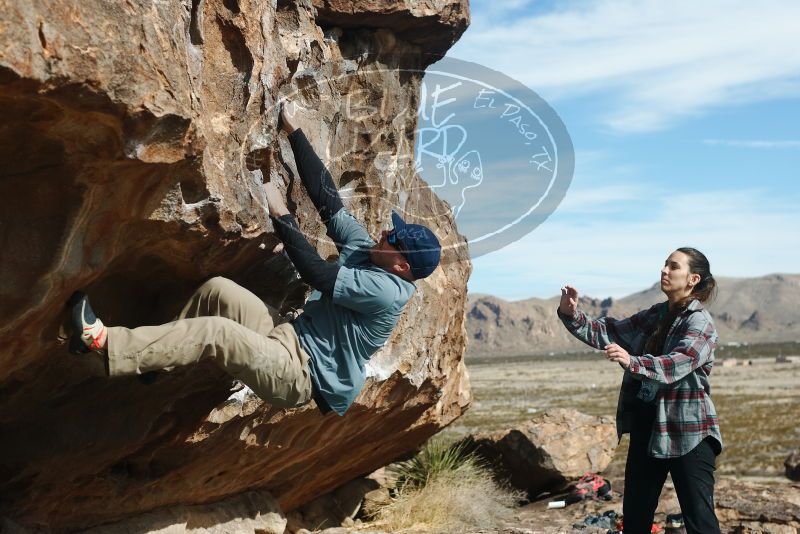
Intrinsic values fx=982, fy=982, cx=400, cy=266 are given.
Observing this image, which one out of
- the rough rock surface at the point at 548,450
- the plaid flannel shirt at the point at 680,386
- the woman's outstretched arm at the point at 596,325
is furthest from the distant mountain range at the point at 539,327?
the plaid flannel shirt at the point at 680,386

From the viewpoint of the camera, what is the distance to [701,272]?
7.03m

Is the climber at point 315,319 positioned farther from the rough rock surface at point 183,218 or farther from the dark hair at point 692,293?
the dark hair at point 692,293

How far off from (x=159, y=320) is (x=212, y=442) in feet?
5.18

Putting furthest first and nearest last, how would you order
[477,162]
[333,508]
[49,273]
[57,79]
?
1. [333,508]
2. [477,162]
3. [49,273]
4. [57,79]

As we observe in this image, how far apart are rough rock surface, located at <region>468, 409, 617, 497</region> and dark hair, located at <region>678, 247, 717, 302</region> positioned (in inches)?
248

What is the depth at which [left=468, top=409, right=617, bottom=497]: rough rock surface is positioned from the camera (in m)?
13.1

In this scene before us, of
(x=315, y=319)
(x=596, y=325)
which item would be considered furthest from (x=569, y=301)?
(x=315, y=319)

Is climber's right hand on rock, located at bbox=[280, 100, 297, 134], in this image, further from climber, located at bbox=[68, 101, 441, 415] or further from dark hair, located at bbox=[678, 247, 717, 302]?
dark hair, located at bbox=[678, 247, 717, 302]

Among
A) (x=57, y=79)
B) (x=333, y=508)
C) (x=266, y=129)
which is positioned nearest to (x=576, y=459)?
(x=333, y=508)

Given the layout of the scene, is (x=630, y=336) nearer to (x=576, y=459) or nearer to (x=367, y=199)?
(x=367, y=199)

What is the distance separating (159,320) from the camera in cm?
658

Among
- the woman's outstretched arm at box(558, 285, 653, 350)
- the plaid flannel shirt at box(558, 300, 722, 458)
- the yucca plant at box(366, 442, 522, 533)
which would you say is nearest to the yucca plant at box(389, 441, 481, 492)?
the yucca plant at box(366, 442, 522, 533)

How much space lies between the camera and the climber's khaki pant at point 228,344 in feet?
17.7

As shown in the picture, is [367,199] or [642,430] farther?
[367,199]
